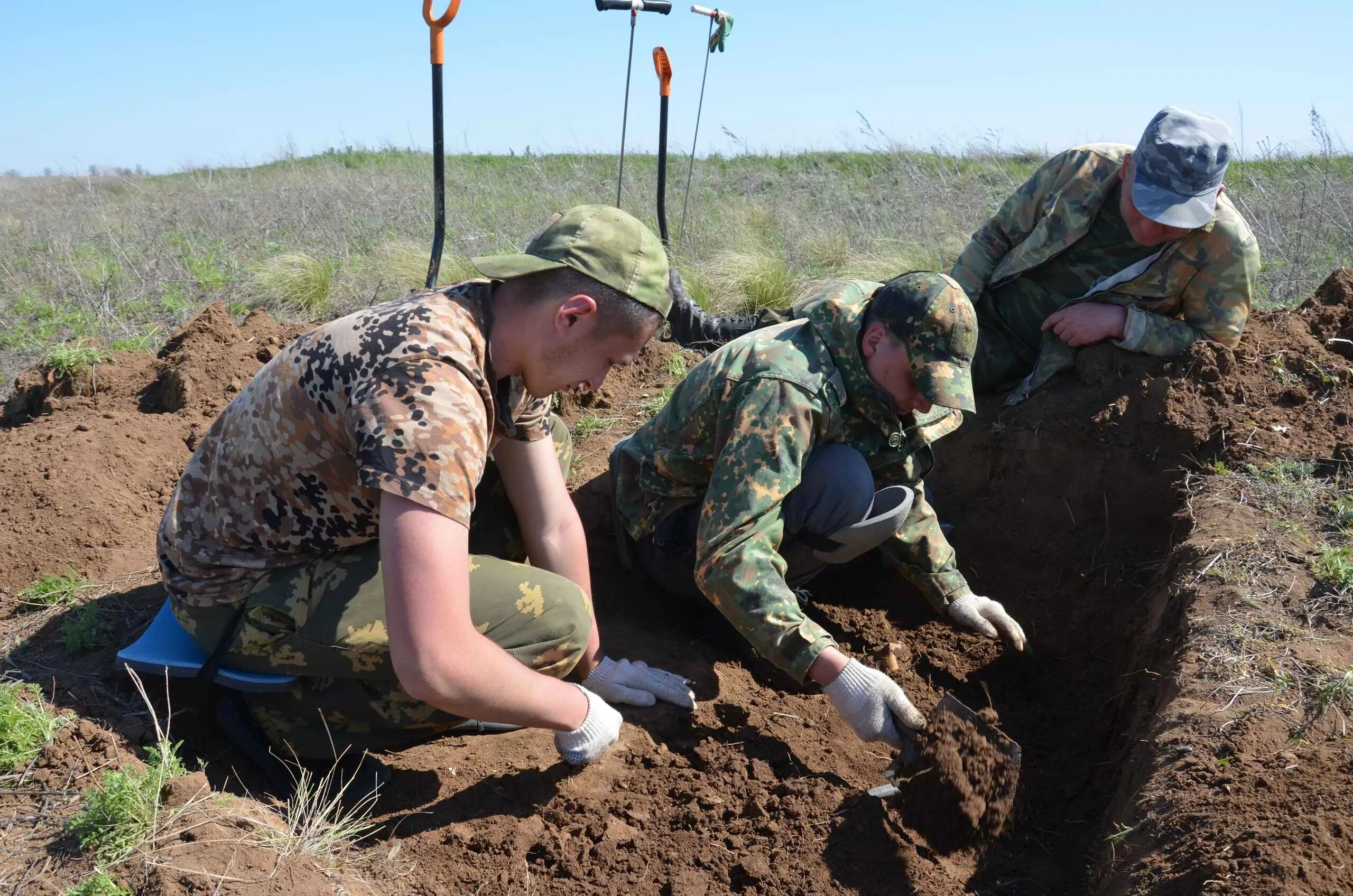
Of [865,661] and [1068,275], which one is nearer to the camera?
[865,661]

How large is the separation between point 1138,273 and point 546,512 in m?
2.54

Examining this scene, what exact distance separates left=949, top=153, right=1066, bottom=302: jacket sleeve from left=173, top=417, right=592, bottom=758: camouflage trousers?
8.14 ft

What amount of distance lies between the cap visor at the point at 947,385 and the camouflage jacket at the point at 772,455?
21 cm

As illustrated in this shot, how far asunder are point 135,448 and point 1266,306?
5.60 m

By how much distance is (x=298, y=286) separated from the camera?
22.5 feet

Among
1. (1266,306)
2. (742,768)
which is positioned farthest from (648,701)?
(1266,306)

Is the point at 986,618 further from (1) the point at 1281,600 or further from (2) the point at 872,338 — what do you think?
(2) the point at 872,338

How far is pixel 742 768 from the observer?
283 centimetres

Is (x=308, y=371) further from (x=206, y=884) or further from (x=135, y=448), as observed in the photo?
(x=135, y=448)

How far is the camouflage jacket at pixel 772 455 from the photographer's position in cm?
263

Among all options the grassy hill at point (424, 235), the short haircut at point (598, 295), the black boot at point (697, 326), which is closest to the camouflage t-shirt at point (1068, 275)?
the black boot at point (697, 326)

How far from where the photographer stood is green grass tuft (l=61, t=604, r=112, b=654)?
2.85m

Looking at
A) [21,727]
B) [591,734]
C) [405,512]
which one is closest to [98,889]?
[21,727]

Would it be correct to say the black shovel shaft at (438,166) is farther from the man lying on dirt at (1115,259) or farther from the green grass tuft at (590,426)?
the man lying on dirt at (1115,259)
